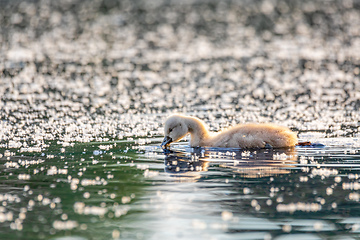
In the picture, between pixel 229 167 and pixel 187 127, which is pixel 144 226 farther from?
pixel 187 127

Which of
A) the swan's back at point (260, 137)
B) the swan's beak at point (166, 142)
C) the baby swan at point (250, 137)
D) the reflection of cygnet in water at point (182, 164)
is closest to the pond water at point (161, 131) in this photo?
the reflection of cygnet in water at point (182, 164)

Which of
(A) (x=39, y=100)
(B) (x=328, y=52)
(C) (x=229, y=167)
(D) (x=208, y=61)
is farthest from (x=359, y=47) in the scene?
(C) (x=229, y=167)

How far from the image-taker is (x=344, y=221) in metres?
6.87

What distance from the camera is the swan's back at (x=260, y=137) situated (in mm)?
11438

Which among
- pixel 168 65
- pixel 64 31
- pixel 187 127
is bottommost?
pixel 187 127

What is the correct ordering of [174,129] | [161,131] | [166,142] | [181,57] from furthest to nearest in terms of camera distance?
1. [181,57]
2. [161,131]
3. [174,129]
4. [166,142]

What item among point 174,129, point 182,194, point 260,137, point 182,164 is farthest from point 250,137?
point 182,194

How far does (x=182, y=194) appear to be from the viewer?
811 centimetres

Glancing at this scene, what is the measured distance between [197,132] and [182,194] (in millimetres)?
4304

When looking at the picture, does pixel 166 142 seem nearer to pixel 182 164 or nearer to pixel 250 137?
pixel 250 137

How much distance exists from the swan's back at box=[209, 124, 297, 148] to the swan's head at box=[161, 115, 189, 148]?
107cm

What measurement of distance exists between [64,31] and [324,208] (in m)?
32.0

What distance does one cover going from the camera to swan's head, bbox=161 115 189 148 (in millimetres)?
12156

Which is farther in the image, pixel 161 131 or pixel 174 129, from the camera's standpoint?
pixel 161 131
